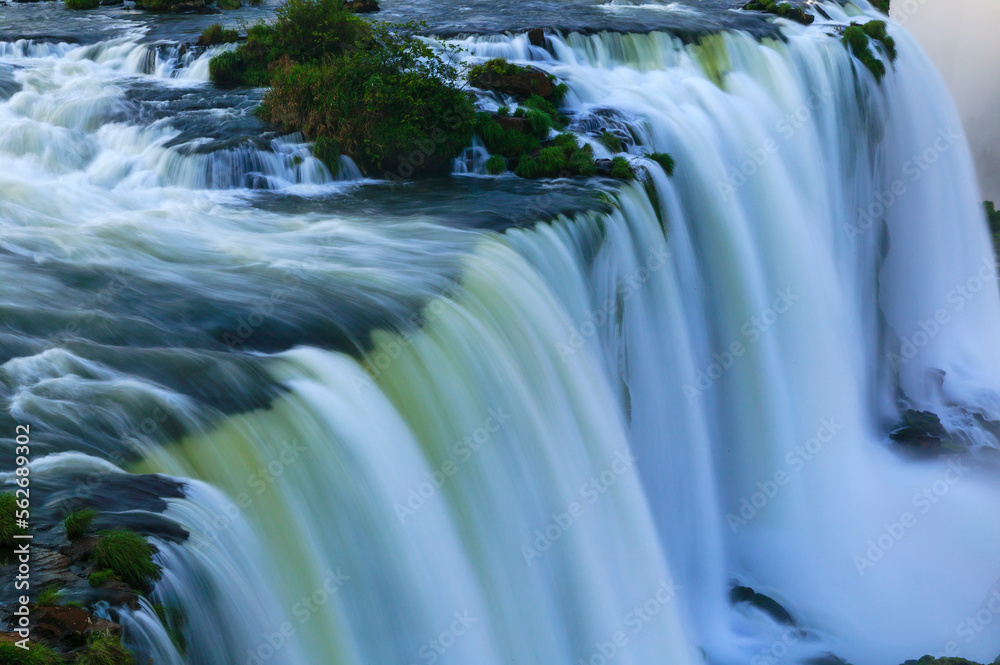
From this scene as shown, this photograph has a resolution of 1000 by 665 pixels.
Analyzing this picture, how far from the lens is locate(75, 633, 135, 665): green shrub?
4.75 meters

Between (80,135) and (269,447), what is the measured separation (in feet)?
26.5

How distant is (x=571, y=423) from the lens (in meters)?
8.90

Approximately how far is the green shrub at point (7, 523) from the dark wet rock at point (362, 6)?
1585 centimetres

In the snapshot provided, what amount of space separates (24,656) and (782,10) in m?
19.0

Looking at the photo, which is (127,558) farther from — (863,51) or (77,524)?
(863,51)

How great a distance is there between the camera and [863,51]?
18.3m

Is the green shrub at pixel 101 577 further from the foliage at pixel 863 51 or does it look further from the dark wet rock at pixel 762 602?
the foliage at pixel 863 51

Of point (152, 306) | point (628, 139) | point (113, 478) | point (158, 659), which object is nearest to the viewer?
point (158, 659)

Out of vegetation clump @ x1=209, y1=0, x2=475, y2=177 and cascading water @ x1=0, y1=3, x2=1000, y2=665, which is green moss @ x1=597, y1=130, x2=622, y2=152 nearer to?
cascading water @ x1=0, y1=3, x2=1000, y2=665

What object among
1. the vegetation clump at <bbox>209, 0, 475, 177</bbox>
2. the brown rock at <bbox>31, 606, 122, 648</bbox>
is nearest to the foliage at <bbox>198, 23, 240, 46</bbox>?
the vegetation clump at <bbox>209, 0, 475, 177</bbox>

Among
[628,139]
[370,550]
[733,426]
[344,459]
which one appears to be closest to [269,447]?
[344,459]

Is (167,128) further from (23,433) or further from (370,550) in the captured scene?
(370,550)

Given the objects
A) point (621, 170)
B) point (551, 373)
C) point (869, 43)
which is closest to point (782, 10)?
point (869, 43)

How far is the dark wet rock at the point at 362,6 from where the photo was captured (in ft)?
64.7
